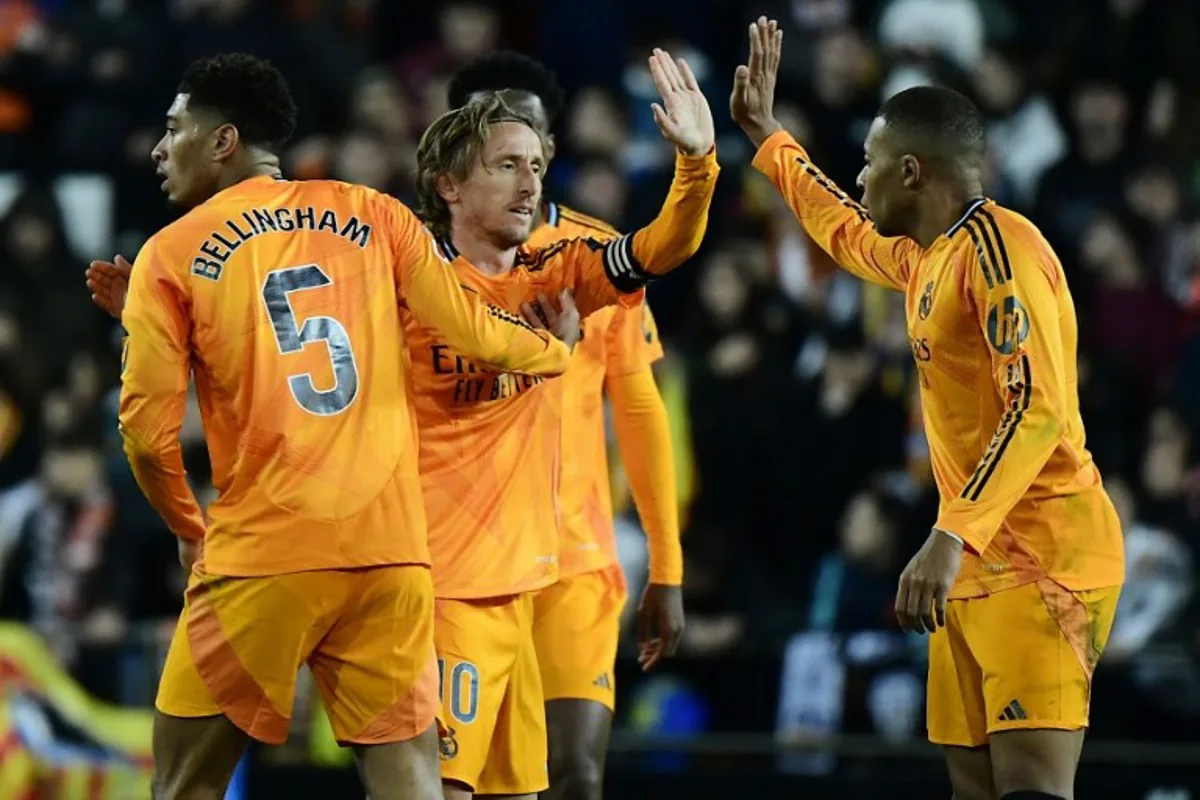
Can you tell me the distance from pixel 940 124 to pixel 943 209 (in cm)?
23

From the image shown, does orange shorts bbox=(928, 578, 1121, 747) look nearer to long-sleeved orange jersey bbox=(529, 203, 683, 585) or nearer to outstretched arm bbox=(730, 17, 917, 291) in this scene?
outstretched arm bbox=(730, 17, 917, 291)

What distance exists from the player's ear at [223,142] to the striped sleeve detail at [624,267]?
1.07 meters

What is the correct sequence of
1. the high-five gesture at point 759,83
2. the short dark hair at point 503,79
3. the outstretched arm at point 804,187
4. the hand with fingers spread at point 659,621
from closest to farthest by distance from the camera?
the outstretched arm at point 804,187
the high-five gesture at point 759,83
the hand with fingers spread at point 659,621
the short dark hair at point 503,79

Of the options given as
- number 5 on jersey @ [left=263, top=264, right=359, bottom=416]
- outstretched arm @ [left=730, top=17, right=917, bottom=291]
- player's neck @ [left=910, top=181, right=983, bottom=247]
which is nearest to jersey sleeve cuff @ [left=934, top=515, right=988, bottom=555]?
player's neck @ [left=910, top=181, right=983, bottom=247]

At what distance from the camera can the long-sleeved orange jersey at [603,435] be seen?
6.73 metres

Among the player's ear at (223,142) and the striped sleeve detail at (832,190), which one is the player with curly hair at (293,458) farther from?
the striped sleeve detail at (832,190)

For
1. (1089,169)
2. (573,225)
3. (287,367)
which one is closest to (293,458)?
(287,367)

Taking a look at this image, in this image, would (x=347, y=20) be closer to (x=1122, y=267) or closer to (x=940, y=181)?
(x=1122, y=267)

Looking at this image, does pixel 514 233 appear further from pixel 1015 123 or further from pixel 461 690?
pixel 1015 123

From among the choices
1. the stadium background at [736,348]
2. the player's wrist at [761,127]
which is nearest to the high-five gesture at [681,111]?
the player's wrist at [761,127]

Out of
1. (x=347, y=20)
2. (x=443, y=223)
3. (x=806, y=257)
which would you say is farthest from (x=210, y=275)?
(x=347, y=20)

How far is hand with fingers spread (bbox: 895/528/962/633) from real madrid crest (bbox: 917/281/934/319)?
2.35 ft

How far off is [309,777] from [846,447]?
2.88m

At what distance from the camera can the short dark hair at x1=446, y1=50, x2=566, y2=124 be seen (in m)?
7.26
